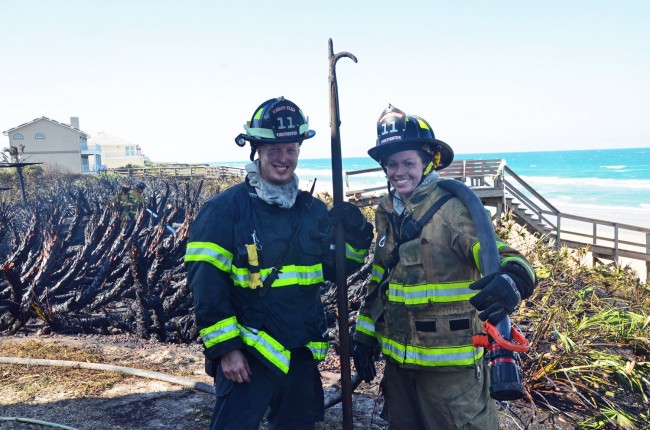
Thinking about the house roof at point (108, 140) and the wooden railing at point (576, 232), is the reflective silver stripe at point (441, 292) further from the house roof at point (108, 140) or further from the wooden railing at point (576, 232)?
the house roof at point (108, 140)

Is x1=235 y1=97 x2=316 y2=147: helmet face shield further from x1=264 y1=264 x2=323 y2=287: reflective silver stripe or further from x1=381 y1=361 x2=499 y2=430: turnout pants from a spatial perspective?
x1=381 y1=361 x2=499 y2=430: turnout pants

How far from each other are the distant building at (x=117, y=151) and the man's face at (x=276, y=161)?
92657mm

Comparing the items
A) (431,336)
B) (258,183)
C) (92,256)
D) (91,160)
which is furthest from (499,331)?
(91,160)

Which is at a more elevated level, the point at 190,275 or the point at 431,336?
the point at 190,275

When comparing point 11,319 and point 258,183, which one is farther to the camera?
point 11,319

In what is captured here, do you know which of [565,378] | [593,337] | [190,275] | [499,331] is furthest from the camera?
[593,337]

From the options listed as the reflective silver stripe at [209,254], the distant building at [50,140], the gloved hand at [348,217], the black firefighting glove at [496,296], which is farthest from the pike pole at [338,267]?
the distant building at [50,140]

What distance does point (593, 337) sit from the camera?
4996 millimetres

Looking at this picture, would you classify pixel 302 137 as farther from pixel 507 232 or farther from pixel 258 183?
pixel 507 232

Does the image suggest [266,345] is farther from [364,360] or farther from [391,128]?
[391,128]

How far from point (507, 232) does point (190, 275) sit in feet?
21.7

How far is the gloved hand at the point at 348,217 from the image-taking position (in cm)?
303

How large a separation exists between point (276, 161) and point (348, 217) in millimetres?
514

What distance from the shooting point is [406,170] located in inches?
115
